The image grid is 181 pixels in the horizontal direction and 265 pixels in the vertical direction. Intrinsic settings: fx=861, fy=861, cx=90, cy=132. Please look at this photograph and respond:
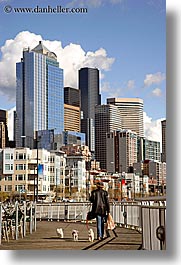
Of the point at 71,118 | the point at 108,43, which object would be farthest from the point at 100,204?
the point at 108,43

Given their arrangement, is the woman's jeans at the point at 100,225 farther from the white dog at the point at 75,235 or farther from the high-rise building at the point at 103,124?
the high-rise building at the point at 103,124

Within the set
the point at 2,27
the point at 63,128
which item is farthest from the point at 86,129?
the point at 2,27

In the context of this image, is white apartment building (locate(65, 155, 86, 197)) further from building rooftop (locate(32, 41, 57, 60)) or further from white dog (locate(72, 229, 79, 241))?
building rooftop (locate(32, 41, 57, 60))

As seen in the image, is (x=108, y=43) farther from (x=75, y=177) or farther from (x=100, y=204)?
(x=100, y=204)

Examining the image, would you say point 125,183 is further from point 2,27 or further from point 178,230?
point 2,27
